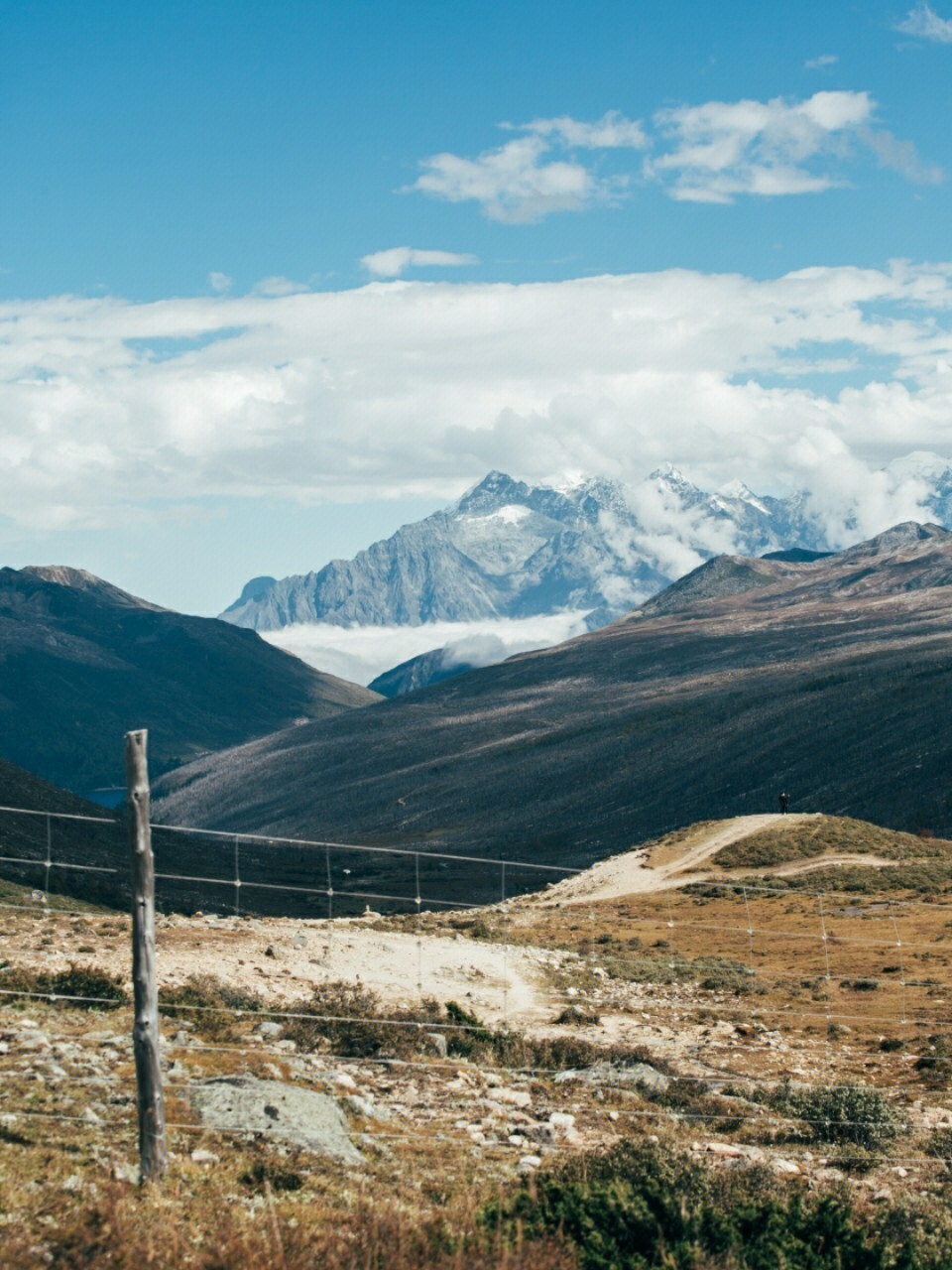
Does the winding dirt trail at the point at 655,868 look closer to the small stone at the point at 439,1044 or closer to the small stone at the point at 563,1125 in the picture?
the small stone at the point at 439,1044

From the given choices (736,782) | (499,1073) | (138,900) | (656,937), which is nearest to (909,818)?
(736,782)

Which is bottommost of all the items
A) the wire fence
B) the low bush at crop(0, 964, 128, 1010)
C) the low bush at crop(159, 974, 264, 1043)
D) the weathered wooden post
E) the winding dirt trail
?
the winding dirt trail

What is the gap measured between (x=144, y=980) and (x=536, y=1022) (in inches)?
654

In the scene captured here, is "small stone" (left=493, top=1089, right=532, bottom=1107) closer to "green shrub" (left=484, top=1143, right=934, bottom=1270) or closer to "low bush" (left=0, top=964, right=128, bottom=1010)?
"green shrub" (left=484, top=1143, right=934, bottom=1270)

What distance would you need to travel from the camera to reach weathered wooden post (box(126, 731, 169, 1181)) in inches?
485

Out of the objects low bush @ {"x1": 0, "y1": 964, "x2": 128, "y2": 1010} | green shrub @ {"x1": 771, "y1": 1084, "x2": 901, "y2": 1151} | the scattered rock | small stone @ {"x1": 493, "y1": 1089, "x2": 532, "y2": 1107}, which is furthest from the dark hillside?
green shrub @ {"x1": 771, "y1": 1084, "x2": 901, "y2": 1151}

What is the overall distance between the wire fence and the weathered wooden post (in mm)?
1780

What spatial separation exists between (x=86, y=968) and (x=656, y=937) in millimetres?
28109

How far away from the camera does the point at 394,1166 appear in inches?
575

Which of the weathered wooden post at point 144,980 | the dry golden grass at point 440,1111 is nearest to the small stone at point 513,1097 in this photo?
the dry golden grass at point 440,1111

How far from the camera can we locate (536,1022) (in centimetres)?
2784

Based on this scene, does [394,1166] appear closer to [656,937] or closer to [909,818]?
[656,937]

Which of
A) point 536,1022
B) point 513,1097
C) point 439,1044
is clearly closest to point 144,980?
point 513,1097

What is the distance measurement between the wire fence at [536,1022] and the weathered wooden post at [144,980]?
1.78 m
